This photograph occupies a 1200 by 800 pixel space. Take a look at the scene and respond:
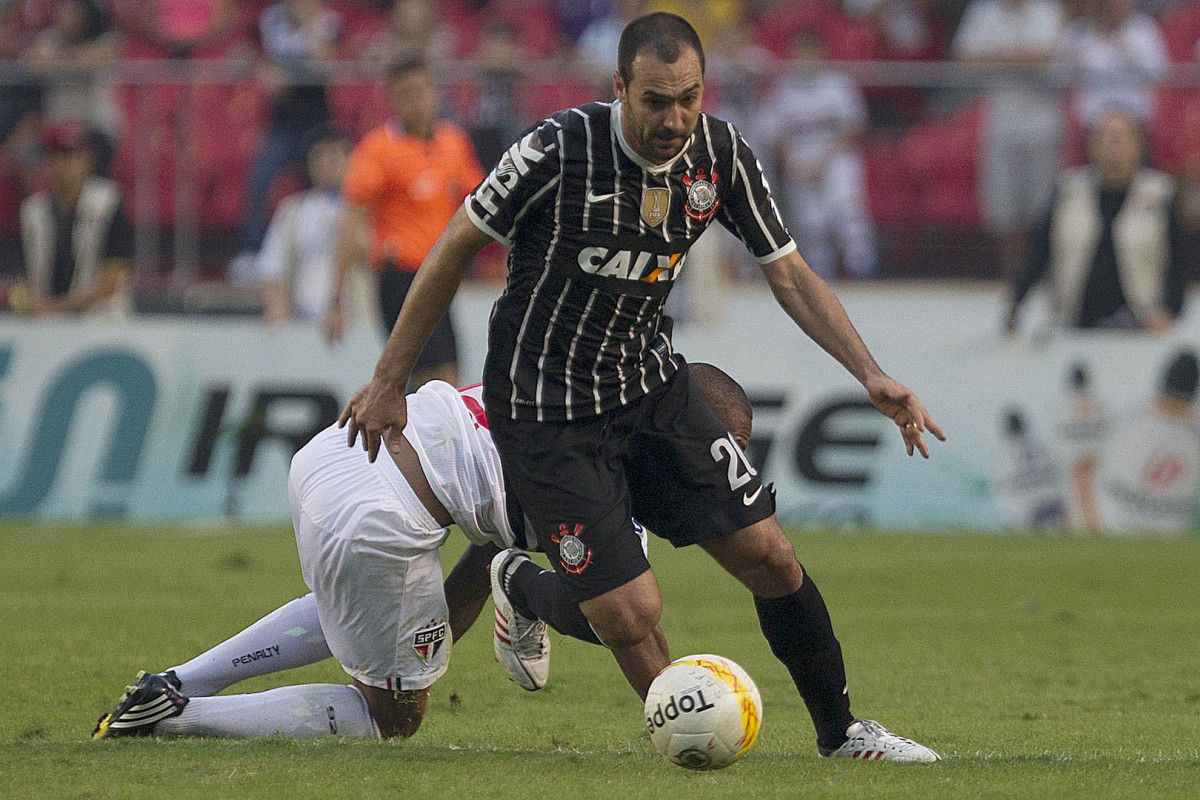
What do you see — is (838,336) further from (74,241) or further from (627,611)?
(74,241)

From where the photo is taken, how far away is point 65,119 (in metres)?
13.4

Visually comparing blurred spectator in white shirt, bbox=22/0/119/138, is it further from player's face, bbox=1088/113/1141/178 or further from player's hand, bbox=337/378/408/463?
player's hand, bbox=337/378/408/463

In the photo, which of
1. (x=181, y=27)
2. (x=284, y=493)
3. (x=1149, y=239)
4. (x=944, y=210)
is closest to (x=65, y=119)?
(x=181, y=27)

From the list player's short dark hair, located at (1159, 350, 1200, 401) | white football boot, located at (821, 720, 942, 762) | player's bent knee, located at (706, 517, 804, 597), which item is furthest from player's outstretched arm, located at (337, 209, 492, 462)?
player's short dark hair, located at (1159, 350, 1200, 401)

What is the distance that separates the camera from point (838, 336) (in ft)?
16.7

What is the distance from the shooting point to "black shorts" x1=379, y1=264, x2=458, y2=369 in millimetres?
10945

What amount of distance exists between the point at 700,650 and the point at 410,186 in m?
4.82

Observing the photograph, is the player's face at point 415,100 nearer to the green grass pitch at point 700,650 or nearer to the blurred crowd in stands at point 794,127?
the blurred crowd in stands at point 794,127

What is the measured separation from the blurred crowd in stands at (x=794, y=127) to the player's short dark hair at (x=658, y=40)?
8026 millimetres

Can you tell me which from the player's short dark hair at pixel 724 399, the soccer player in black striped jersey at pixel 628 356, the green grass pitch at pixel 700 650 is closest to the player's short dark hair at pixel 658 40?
the soccer player in black striped jersey at pixel 628 356

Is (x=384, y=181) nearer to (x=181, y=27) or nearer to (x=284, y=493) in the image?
(x=284, y=493)

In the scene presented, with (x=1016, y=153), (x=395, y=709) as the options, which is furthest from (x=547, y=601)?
(x=1016, y=153)

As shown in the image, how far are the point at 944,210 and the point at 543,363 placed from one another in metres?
8.69

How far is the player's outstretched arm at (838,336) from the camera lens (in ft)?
16.2
